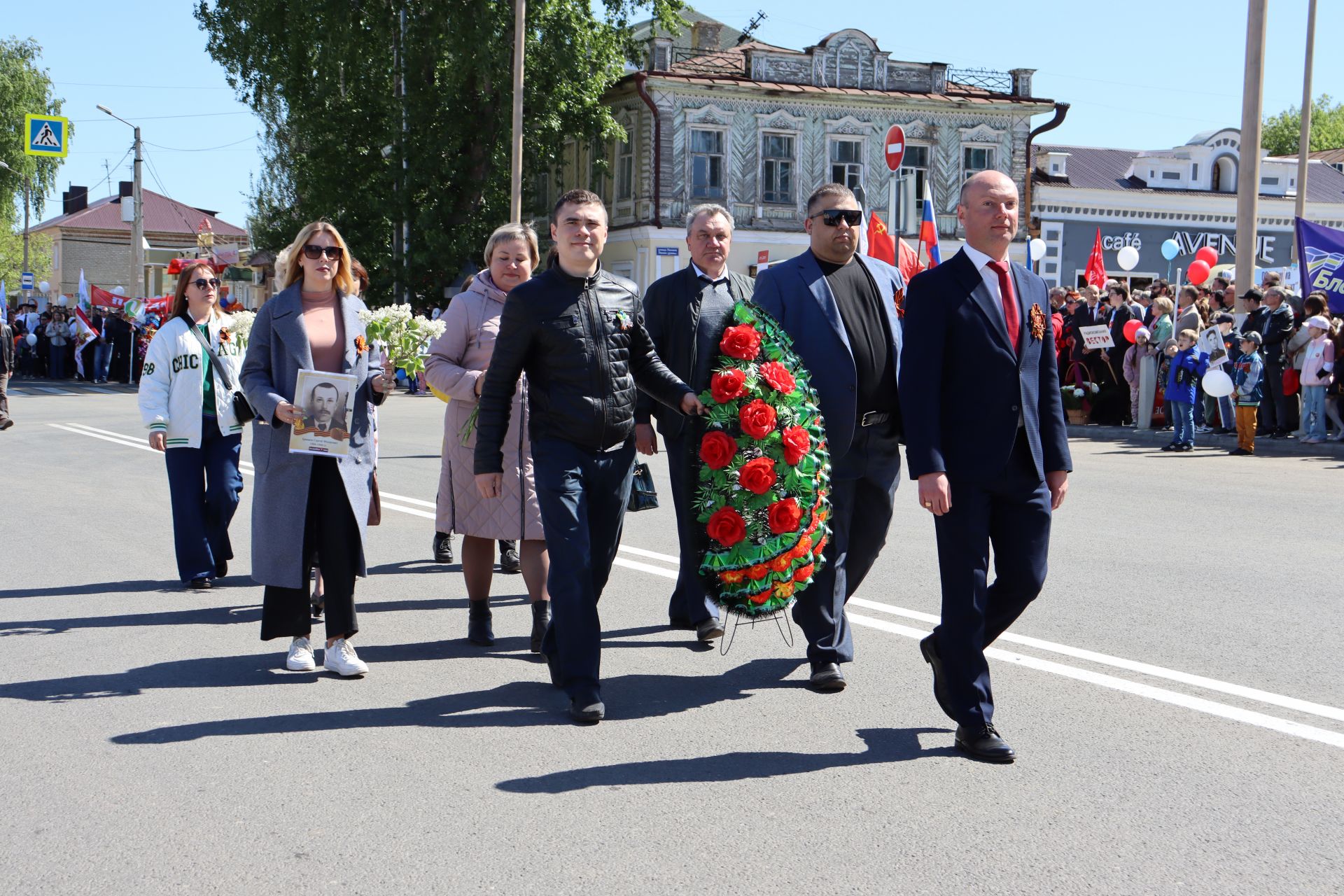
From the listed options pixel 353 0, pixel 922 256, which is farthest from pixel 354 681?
pixel 353 0

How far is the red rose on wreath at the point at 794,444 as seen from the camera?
5.58m

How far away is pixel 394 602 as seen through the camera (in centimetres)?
789

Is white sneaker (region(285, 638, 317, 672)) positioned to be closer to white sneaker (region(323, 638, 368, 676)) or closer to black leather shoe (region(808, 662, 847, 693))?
white sneaker (region(323, 638, 368, 676))

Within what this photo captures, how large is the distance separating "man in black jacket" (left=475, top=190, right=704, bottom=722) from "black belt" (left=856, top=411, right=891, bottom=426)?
706 mm

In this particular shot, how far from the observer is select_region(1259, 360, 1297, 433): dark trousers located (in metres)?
17.5

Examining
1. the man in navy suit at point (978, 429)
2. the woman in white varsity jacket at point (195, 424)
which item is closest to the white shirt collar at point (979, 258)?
the man in navy suit at point (978, 429)

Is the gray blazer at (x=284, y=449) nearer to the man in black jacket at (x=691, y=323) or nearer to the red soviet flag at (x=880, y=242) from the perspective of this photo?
the man in black jacket at (x=691, y=323)

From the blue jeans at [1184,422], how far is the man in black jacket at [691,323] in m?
12.1

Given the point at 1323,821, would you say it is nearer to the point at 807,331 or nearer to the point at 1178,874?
the point at 1178,874

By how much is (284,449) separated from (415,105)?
105 feet

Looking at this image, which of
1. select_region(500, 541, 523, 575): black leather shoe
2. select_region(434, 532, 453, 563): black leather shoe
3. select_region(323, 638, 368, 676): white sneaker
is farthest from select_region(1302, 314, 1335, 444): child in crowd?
select_region(323, 638, 368, 676): white sneaker

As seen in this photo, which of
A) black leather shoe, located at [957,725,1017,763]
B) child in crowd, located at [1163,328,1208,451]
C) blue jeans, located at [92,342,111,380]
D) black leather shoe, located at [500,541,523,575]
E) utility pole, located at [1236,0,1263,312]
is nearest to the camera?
black leather shoe, located at [957,725,1017,763]

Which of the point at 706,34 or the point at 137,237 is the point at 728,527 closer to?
the point at 137,237

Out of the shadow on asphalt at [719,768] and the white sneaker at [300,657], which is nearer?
the shadow on asphalt at [719,768]
